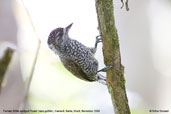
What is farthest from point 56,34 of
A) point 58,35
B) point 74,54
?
point 74,54

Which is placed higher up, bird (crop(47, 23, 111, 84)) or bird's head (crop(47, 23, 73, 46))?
bird's head (crop(47, 23, 73, 46))

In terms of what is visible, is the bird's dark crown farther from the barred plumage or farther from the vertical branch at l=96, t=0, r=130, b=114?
the vertical branch at l=96, t=0, r=130, b=114

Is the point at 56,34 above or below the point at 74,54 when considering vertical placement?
above

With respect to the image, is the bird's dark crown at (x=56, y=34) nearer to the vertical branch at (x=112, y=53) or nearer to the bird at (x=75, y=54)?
the bird at (x=75, y=54)

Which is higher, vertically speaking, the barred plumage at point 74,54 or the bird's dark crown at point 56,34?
the bird's dark crown at point 56,34

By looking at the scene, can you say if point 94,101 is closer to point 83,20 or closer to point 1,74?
point 83,20

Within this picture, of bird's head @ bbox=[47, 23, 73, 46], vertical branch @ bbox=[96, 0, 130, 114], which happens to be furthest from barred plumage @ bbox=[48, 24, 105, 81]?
vertical branch @ bbox=[96, 0, 130, 114]

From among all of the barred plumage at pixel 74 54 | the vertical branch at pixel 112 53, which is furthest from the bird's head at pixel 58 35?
the vertical branch at pixel 112 53

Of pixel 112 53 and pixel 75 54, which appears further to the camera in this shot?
pixel 75 54

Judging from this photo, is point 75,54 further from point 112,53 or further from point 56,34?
point 112,53
